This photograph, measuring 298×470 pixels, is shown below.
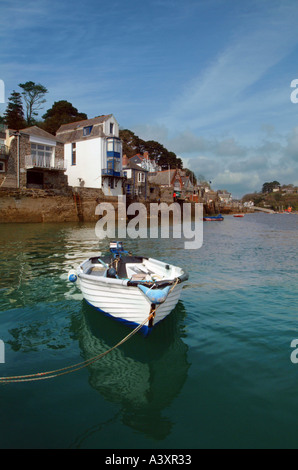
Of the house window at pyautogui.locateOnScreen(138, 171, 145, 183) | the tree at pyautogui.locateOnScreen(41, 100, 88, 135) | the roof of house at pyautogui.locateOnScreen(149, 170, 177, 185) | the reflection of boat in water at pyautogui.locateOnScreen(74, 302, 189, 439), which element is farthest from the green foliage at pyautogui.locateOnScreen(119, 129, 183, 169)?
the reflection of boat in water at pyautogui.locateOnScreen(74, 302, 189, 439)

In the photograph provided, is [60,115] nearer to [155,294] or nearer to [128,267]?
[128,267]

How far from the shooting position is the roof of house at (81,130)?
156ft

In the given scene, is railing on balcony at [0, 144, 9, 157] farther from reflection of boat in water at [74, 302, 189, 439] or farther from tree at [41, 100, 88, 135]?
tree at [41, 100, 88, 135]

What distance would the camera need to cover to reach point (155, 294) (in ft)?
22.6

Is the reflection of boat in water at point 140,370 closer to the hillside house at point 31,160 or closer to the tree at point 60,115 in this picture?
the hillside house at point 31,160

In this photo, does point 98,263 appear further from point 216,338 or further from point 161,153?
point 161,153

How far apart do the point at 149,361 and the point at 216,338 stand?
2.07 m

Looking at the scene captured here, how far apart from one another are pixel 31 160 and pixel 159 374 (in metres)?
37.6

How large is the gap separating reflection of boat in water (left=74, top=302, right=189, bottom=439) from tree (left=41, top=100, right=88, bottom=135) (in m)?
71.9

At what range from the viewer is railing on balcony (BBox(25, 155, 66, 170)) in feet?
126

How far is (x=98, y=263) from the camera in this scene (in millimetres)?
12164

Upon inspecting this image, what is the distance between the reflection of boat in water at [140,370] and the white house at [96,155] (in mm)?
41071

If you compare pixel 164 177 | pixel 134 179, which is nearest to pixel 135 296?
pixel 134 179

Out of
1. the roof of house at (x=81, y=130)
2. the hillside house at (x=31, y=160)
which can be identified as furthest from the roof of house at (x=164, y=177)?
the hillside house at (x=31, y=160)
